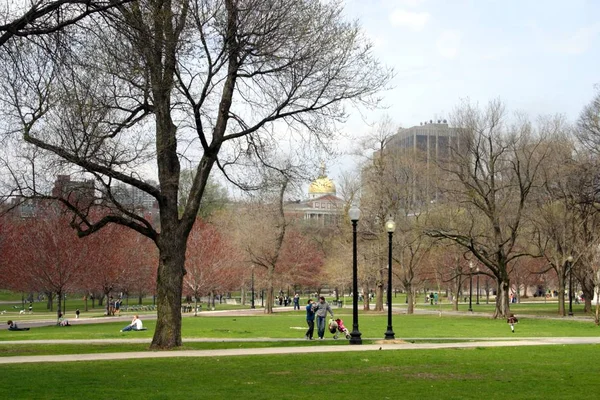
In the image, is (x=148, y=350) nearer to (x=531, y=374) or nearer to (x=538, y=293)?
(x=531, y=374)

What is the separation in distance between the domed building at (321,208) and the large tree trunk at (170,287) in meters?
21.4

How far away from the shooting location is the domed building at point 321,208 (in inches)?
2689

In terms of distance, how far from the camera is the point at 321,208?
340 feet

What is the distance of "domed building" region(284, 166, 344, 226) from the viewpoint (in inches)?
2689

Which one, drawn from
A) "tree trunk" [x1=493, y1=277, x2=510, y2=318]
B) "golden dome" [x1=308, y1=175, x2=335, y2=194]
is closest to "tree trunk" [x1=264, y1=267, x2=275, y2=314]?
"golden dome" [x1=308, y1=175, x2=335, y2=194]

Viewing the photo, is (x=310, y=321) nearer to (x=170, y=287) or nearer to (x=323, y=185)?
(x=323, y=185)

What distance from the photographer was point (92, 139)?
71.1ft

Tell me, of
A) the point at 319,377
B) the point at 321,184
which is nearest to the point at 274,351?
the point at 319,377

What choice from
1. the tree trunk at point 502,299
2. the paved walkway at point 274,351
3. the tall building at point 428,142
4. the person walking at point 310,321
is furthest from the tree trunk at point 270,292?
the paved walkway at point 274,351

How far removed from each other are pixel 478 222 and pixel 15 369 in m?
45.3

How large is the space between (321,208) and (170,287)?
79312 millimetres

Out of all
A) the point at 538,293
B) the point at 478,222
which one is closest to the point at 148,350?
the point at 478,222

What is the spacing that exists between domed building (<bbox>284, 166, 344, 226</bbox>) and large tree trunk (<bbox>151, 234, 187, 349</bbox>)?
21.4m

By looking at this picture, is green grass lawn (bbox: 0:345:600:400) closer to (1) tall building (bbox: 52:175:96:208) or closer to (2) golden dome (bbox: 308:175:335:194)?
(1) tall building (bbox: 52:175:96:208)
